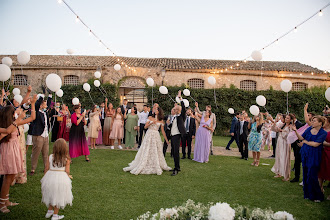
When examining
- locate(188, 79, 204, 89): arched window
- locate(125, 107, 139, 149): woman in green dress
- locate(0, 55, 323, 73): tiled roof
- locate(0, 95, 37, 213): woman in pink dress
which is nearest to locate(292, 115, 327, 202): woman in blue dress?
locate(0, 95, 37, 213): woman in pink dress

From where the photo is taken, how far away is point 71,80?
23.3 metres

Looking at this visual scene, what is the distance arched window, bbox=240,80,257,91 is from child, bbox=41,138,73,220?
70.2 feet

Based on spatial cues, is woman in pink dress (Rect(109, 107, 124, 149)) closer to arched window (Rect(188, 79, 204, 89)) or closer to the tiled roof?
the tiled roof

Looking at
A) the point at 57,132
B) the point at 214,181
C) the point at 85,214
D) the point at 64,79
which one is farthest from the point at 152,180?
the point at 64,79

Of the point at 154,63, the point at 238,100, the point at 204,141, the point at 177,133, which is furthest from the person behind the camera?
the point at 154,63

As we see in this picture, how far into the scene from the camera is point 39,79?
75.2ft

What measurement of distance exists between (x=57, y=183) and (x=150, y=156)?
139 inches

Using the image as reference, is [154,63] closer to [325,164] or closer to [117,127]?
[117,127]

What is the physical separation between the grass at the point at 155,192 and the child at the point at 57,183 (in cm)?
30

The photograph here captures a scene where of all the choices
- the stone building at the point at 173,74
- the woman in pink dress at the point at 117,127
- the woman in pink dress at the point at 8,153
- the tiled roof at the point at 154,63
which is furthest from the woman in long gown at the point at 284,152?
the tiled roof at the point at 154,63

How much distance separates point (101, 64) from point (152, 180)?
18.2 metres

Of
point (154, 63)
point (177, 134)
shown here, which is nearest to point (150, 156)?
point (177, 134)

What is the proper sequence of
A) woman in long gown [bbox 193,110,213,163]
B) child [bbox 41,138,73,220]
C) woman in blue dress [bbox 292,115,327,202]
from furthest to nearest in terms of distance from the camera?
woman in long gown [bbox 193,110,213,163], woman in blue dress [bbox 292,115,327,202], child [bbox 41,138,73,220]

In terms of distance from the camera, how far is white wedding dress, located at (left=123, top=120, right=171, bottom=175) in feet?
22.8
